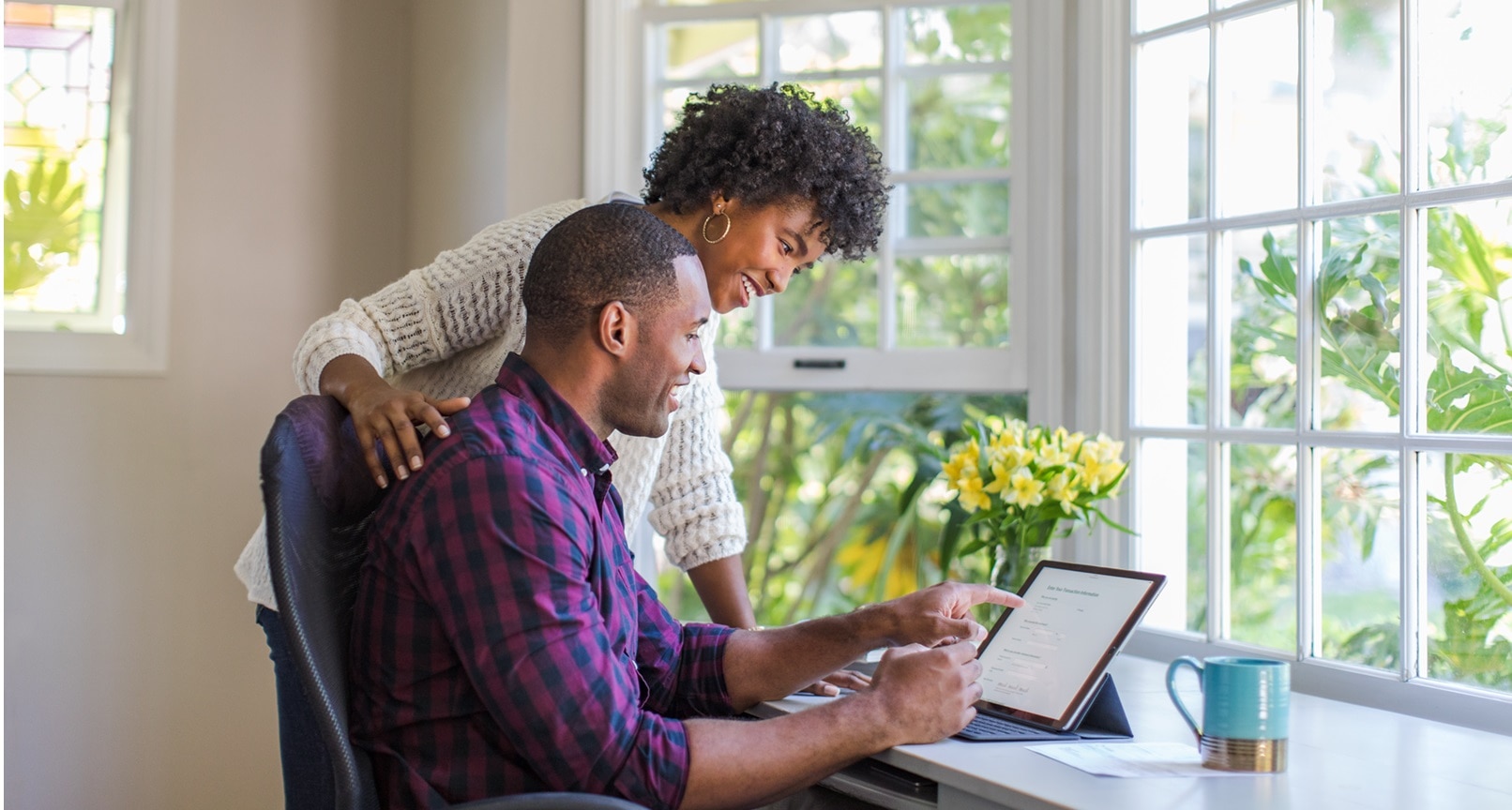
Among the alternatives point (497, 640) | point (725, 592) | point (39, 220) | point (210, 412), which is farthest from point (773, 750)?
point (39, 220)

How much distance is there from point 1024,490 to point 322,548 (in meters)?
1.13

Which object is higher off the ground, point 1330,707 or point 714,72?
point 714,72

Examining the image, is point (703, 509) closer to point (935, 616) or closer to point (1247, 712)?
point (935, 616)

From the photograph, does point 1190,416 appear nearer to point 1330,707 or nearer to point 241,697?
point 1330,707

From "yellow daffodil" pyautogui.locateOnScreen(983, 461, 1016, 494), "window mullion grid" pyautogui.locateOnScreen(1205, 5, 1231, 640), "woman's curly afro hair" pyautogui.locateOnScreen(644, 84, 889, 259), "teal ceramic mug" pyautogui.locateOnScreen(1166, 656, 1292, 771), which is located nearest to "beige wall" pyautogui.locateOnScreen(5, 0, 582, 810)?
"woman's curly afro hair" pyautogui.locateOnScreen(644, 84, 889, 259)

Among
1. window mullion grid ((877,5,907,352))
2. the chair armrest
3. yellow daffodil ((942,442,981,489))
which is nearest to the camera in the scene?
the chair armrest

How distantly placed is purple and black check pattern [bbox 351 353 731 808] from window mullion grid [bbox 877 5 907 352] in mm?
1305

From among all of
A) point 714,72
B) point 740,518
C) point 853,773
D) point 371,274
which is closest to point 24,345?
point 371,274

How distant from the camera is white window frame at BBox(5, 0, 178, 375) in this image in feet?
9.34

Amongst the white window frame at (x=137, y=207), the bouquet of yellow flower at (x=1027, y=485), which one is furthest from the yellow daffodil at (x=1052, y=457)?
the white window frame at (x=137, y=207)

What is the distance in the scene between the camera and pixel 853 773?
1.54 m

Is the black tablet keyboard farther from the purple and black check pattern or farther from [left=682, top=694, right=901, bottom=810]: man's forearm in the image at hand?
the purple and black check pattern

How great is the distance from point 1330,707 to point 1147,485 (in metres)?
0.61

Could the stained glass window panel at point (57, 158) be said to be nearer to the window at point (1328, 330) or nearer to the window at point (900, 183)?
the window at point (900, 183)
